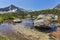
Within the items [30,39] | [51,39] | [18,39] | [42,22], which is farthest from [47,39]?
[42,22]

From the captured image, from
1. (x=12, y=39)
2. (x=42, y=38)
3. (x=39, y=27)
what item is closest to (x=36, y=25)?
(x=39, y=27)

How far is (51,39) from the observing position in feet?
56.3

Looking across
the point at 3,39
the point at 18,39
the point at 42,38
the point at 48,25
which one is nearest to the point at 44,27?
the point at 48,25

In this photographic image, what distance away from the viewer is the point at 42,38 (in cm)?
1784

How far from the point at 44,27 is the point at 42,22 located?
884 millimetres

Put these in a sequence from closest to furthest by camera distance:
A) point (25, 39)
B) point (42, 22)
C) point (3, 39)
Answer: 1. point (3, 39)
2. point (25, 39)
3. point (42, 22)

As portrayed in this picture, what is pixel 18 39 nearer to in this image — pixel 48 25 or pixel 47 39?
pixel 47 39

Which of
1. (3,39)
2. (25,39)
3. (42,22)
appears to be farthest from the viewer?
(42,22)

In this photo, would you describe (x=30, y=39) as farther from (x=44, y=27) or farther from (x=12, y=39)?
(x=44, y=27)

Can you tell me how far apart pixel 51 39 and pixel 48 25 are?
701 cm

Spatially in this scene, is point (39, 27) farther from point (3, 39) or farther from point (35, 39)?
point (3, 39)

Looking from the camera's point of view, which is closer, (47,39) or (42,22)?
(47,39)

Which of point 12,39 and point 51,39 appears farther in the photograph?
point 51,39

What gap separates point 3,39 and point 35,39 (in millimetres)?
3656
